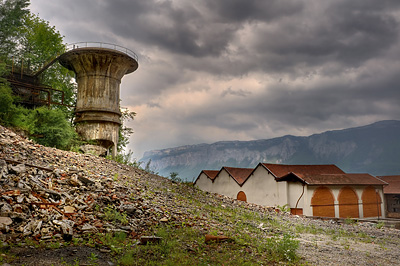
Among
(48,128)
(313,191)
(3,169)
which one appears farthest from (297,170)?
(3,169)

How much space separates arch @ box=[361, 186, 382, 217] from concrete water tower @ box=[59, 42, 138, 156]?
72.2 ft

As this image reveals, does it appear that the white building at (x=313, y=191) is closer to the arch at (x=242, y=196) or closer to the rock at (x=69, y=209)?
the arch at (x=242, y=196)

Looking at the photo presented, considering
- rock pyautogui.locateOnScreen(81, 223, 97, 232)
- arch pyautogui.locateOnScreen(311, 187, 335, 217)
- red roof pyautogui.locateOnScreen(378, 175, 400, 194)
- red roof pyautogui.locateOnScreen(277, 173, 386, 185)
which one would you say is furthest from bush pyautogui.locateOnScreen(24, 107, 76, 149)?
red roof pyautogui.locateOnScreen(378, 175, 400, 194)

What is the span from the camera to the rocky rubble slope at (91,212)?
7270 mm

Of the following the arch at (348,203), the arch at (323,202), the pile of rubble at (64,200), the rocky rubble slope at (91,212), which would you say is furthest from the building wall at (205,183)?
the pile of rubble at (64,200)

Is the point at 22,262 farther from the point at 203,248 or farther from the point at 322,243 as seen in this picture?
the point at 322,243

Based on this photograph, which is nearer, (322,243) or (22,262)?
(22,262)

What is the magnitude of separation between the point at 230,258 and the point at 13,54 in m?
35.4

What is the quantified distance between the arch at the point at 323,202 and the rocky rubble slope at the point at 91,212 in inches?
345

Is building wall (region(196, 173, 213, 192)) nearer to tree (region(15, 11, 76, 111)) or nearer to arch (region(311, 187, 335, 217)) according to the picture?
arch (region(311, 187, 335, 217))

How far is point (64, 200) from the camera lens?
8.98 metres

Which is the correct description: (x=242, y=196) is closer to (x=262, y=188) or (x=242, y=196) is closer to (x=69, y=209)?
(x=262, y=188)

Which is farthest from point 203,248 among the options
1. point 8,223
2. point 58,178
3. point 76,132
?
point 76,132

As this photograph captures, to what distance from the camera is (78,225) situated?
793cm
